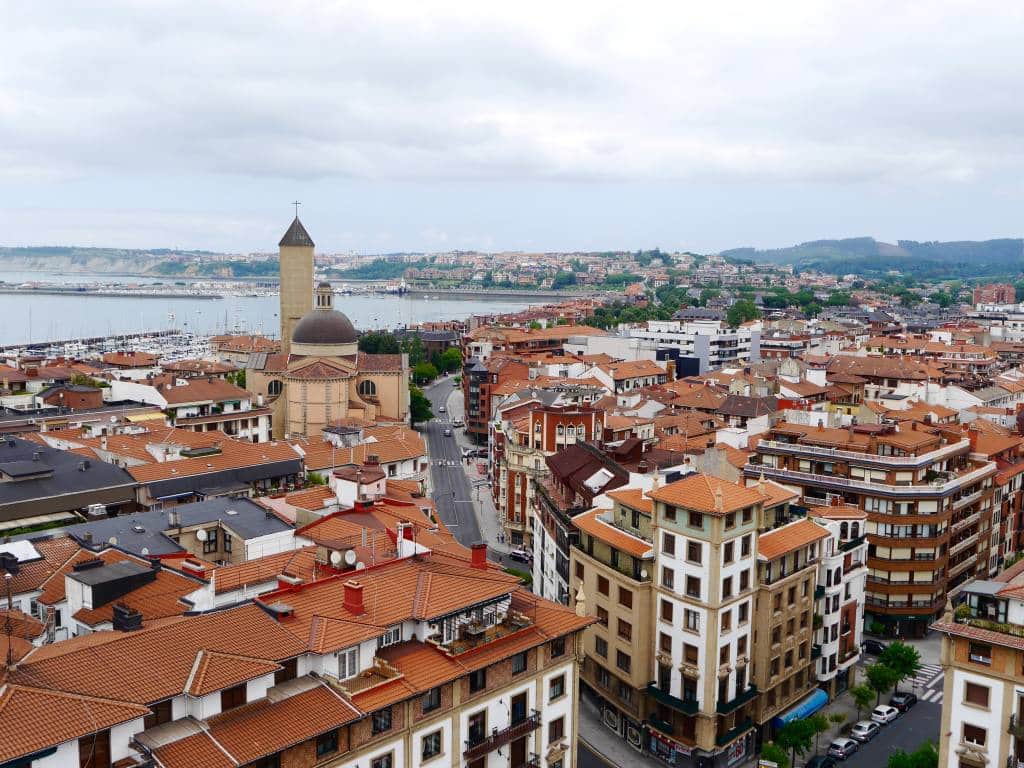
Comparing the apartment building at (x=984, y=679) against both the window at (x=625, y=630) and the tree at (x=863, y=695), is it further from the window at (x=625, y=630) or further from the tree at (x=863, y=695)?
the window at (x=625, y=630)

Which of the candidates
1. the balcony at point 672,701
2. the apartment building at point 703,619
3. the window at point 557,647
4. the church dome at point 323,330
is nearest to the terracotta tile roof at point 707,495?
the apartment building at point 703,619

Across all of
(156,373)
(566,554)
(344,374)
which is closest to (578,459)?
(566,554)

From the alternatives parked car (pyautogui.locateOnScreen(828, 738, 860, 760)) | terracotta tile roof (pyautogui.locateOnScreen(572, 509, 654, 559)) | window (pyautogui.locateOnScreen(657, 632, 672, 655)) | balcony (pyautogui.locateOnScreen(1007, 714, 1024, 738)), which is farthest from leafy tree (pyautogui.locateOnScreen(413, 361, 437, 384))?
balcony (pyautogui.locateOnScreen(1007, 714, 1024, 738))

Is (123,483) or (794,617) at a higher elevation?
(123,483)

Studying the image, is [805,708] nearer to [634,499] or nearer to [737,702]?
[737,702]

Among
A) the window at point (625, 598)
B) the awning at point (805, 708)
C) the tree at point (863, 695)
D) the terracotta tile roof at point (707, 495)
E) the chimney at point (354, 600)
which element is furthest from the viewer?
the tree at point (863, 695)

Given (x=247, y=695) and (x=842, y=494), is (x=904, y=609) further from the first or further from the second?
(x=247, y=695)
